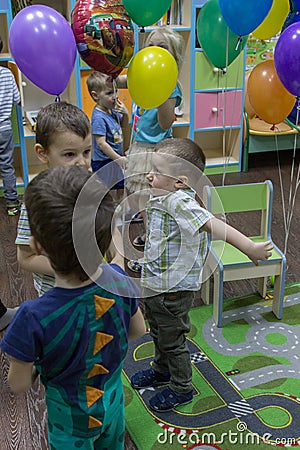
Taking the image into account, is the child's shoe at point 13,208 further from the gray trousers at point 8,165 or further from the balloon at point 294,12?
the balloon at point 294,12

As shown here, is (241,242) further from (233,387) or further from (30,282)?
(30,282)

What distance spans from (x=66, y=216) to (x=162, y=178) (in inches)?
30.9

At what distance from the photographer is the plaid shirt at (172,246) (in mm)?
1715

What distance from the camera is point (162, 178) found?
1.75 m

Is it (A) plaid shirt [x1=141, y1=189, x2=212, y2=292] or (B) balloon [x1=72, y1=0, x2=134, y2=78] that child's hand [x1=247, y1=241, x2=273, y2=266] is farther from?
(B) balloon [x1=72, y1=0, x2=134, y2=78]

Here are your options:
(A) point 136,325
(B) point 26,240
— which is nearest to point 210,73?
(B) point 26,240

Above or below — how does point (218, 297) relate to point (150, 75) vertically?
below

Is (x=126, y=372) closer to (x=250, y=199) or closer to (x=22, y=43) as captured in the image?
(x=250, y=199)

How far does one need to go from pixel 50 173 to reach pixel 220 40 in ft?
5.73

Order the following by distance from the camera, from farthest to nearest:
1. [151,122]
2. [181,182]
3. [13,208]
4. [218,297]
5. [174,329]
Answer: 1. [13,208]
2. [151,122]
3. [218,297]
4. [174,329]
5. [181,182]

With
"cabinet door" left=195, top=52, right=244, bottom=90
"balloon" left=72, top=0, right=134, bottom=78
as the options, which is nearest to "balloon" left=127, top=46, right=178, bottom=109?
"balloon" left=72, top=0, right=134, bottom=78

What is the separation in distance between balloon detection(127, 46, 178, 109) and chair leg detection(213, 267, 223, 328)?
2.64ft

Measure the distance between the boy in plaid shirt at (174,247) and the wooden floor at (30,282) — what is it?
328mm

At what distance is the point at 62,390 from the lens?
114 cm
